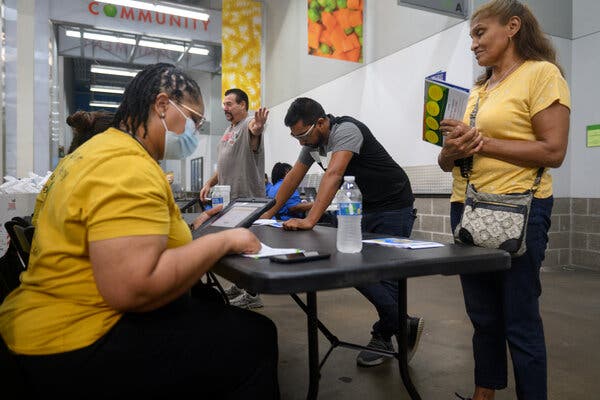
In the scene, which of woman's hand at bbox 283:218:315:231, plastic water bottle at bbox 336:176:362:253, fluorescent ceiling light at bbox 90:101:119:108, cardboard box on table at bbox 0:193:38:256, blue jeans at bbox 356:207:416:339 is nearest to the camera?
plastic water bottle at bbox 336:176:362:253

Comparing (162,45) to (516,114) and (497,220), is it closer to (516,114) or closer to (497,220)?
(516,114)

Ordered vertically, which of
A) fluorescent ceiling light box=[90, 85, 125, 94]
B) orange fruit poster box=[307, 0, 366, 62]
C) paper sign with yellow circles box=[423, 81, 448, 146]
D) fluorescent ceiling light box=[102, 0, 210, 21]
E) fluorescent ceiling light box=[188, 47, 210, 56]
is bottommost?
paper sign with yellow circles box=[423, 81, 448, 146]

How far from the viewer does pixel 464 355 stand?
7.89ft

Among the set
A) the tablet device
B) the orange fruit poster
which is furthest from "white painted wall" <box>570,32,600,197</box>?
the tablet device

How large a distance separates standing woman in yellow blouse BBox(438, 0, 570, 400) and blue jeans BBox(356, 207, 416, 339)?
596 millimetres

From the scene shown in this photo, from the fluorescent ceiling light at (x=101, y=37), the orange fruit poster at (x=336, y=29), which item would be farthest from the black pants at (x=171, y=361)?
the fluorescent ceiling light at (x=101, y=37)

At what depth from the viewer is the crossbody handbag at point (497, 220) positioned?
136 centimetres

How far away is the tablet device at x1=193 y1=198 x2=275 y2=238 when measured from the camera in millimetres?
1684

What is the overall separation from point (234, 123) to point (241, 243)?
93.0 inches

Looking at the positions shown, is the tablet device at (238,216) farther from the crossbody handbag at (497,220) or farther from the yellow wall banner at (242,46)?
the yellow wall banner at (242,46)

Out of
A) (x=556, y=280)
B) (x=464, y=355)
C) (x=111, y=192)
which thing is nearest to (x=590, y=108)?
(x=556, y=280)

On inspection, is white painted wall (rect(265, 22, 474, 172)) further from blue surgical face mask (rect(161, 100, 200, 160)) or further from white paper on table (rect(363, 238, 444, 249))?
blue surgical face mask (rect(161, 100, 200, 160))

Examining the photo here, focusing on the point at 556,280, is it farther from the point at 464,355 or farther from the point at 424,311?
the point at 464,355

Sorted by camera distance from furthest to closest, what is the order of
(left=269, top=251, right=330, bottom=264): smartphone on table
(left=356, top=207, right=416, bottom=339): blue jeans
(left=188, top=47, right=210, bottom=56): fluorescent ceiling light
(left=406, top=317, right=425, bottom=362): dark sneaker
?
(left=188, top=47, right=210, bottom=56): fluorescent ceiling light → (left=406, top=317, right=425, bottom=362): dark sneaker → (left=356, top=207, right=416, bottom=339): blue jeans → (left=269, top=251, right=330, bottom=264): smartphone on table
